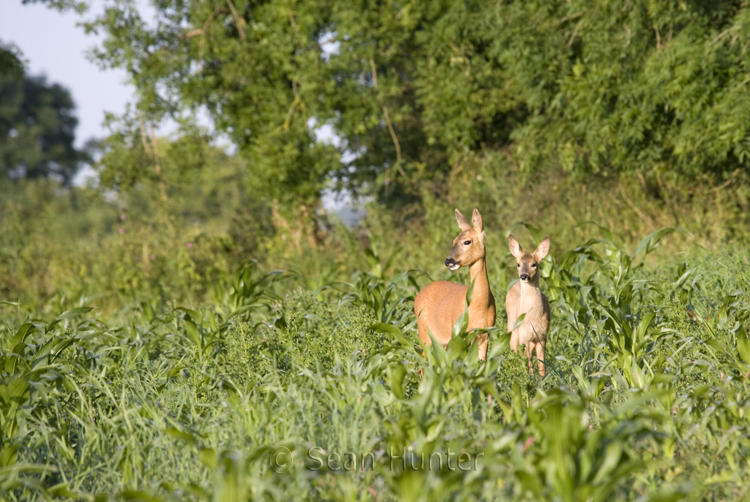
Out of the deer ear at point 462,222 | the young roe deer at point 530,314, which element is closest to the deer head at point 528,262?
the young roe deer at point 530,314

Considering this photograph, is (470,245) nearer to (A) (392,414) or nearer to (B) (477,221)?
(B) (477,221)

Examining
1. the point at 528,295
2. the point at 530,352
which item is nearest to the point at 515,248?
the point at 528,295

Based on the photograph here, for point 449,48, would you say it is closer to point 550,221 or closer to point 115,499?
point 550,221

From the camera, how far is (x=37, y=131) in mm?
50969

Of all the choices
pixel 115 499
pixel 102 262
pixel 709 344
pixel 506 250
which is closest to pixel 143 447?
pixel 115 499

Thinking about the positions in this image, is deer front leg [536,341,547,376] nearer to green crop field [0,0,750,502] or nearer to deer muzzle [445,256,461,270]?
green crop field [0,0,750,502]

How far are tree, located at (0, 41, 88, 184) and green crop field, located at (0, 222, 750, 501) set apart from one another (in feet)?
165

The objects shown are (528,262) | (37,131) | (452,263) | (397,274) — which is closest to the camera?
(452,263)

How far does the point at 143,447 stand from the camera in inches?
124

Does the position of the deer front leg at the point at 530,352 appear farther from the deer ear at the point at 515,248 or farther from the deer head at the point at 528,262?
the deer ear at the point at 515,248

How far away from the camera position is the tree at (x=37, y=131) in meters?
49.1

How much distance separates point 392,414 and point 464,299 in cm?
124

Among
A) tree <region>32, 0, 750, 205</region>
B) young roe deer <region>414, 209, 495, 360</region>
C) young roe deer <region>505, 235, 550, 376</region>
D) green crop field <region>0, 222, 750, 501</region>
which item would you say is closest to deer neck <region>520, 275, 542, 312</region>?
young roe deer <region>505, 235, 550, 376</region>

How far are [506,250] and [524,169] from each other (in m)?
1.77
